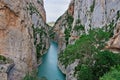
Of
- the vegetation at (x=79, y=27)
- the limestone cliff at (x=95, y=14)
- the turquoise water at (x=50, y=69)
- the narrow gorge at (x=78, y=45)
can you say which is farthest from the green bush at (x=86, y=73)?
the vegetation at (x=79, y=27)

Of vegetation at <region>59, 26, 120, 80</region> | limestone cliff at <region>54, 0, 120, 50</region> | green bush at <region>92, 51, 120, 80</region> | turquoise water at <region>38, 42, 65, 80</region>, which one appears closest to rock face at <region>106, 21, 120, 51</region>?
vegetation at <region>59, 26, 120, 80</region>

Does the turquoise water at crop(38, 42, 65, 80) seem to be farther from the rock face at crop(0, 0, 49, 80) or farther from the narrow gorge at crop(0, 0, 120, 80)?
the rock face at crop(0, 0, 49, 80)

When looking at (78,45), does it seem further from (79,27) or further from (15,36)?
(79,27)

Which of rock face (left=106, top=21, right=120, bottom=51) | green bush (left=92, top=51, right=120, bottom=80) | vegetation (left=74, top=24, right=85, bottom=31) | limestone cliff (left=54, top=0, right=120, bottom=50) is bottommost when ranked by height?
green bush (left=92, top=51, right=120, bottom=80)

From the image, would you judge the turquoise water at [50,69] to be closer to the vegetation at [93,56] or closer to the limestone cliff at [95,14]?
the limestone cliff at [95,14]

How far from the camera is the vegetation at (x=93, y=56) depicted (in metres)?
44.1

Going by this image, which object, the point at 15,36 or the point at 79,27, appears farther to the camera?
the point at 79,27

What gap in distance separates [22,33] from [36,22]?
151 feet

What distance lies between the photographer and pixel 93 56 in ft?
150

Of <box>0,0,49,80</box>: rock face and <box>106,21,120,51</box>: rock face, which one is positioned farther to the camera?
<box>0,0,49,80</box>: rock face

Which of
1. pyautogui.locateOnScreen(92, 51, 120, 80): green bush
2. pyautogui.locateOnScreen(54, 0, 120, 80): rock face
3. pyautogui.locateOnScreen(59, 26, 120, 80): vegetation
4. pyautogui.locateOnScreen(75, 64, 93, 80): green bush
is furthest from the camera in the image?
pyautogui.locateOnScreen(54, 0, 120, 80): rock face

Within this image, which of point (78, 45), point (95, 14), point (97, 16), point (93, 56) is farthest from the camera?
point (95, 14)

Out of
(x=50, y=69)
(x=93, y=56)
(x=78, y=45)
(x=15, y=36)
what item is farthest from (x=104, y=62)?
(x=50, y=69)

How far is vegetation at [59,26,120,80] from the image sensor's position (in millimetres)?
44062
